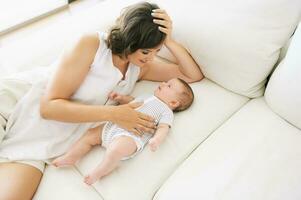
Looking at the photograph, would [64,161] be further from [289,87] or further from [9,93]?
[289,87]

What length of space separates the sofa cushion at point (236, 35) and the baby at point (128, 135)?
19cm

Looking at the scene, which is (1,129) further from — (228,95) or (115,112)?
(228,95)

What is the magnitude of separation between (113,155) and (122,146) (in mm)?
49

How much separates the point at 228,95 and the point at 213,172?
44 cm

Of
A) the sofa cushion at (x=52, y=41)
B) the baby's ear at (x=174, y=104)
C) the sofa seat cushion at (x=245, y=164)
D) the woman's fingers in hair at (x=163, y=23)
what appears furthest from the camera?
the sofa cushion at (x=52, y=41)

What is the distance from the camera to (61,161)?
113 centimetres

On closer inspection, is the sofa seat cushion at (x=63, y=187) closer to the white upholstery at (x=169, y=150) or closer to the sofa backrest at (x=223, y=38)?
the white upholstery at (x=169, y=150)

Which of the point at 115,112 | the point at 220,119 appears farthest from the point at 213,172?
the point at 115,112

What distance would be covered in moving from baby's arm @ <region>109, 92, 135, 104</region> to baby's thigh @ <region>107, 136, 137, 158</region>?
216 millimetres

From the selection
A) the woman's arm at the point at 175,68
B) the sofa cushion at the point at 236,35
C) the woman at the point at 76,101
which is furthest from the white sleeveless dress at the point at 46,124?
the sofa cushion at the point at 236,35

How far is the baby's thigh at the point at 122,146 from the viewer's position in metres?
1.08

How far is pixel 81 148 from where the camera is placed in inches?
45.5

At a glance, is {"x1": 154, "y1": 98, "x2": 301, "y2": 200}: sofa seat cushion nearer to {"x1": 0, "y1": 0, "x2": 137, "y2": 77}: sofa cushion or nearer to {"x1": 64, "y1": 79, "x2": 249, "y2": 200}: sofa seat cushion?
{"x1": 64, "y1": 79, "x2": 249, "y2": 200}: sofa seat cushion

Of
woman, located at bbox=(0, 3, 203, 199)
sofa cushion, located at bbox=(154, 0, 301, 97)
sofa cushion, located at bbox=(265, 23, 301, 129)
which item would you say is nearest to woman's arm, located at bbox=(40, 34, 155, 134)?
woman, located at bbox=(0, 3, 203, 199)
